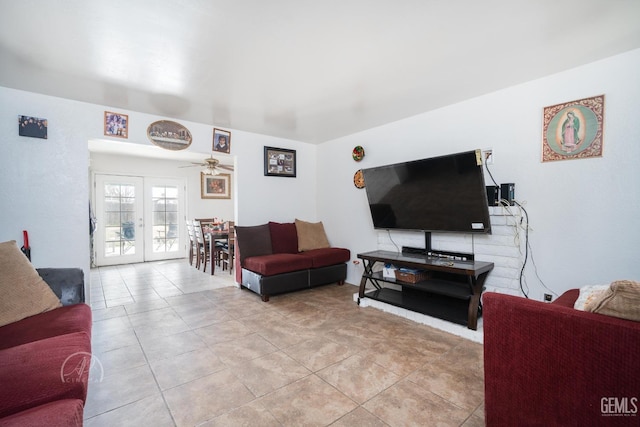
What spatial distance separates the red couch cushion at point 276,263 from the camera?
3.55 metres

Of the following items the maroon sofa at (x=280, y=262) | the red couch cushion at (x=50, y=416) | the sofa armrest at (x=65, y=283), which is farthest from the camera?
the maroon sofa at (x=280, y=262)

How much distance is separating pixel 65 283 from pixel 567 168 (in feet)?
13.3

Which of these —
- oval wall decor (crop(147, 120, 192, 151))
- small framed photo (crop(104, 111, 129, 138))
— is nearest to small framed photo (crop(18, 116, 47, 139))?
small framed photo (crop(104, 111, 129, 138))

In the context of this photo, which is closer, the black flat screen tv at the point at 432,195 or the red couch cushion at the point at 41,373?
the red couch cushion at the point at 41,373

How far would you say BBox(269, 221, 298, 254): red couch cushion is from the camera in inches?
166

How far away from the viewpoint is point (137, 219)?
6348 mm

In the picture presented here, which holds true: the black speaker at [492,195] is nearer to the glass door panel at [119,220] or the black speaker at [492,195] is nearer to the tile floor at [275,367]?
the tile floor at [275,367]

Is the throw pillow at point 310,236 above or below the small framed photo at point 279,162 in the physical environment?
below

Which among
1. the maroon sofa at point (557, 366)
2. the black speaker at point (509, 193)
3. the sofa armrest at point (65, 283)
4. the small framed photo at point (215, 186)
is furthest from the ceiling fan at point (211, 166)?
the maroon sofa at point (557, 366)

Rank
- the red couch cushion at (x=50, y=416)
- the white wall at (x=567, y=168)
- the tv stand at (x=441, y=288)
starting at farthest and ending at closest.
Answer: the tv stand at (x=441, y=288) < the white wall at (x=567, y=168) < the red couch cushion at (x=50, y=416)

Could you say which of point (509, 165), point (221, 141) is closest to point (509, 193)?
point (509, 165)

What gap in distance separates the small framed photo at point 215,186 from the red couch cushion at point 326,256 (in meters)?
4.14

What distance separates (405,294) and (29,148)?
4323 mm

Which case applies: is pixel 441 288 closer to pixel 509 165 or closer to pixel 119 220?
pixel 509 165
